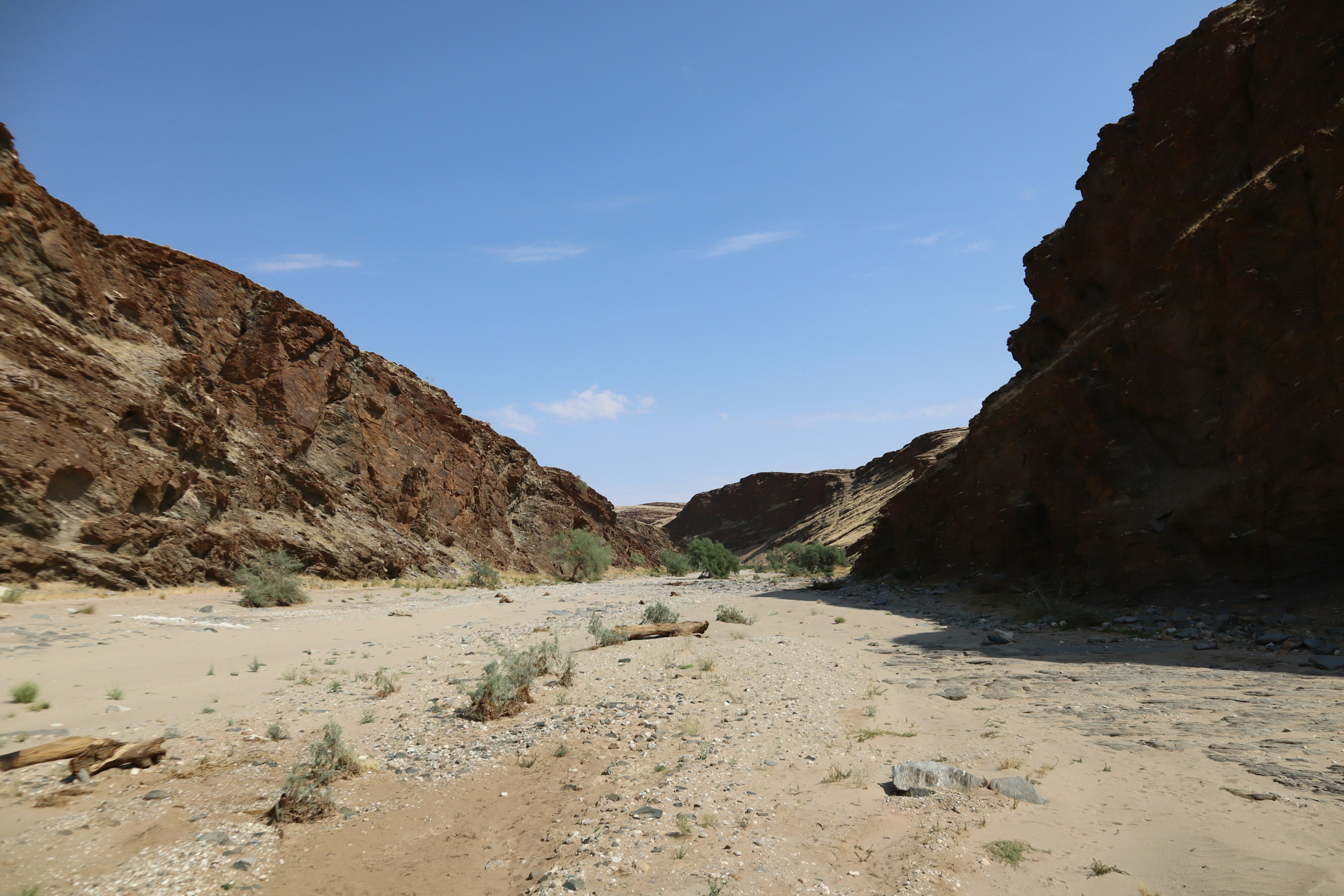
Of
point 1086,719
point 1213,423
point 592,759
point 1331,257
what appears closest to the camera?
point 592,759

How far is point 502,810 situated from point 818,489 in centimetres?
9900

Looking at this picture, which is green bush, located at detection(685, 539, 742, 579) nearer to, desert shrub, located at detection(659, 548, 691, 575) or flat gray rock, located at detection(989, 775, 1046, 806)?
desert shrub, located at detection(659, 548, 691, 575)

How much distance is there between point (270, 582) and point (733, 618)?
1423cm

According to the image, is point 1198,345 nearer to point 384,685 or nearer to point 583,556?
point 384,685

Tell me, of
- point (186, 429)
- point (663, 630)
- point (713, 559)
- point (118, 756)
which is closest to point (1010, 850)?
point (118, 756)

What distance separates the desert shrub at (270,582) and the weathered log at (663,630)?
1082 cm

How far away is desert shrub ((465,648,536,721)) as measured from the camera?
753 cm

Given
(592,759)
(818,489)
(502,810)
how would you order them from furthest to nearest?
(818,489), (592,759), (502,810)

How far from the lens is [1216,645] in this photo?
33.4 feet

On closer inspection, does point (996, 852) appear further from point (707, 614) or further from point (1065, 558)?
point (1065, 558)

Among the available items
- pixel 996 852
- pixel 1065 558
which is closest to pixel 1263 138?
pixel 1065 558

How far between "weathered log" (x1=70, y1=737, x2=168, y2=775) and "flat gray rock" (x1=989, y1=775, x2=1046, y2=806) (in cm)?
733

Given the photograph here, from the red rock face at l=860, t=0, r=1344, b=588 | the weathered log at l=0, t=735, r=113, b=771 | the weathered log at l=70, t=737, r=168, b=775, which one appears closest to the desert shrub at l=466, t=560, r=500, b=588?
the red rock face at l=860, t=0, r=1344, b=588

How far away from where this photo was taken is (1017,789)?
507 centimetres
